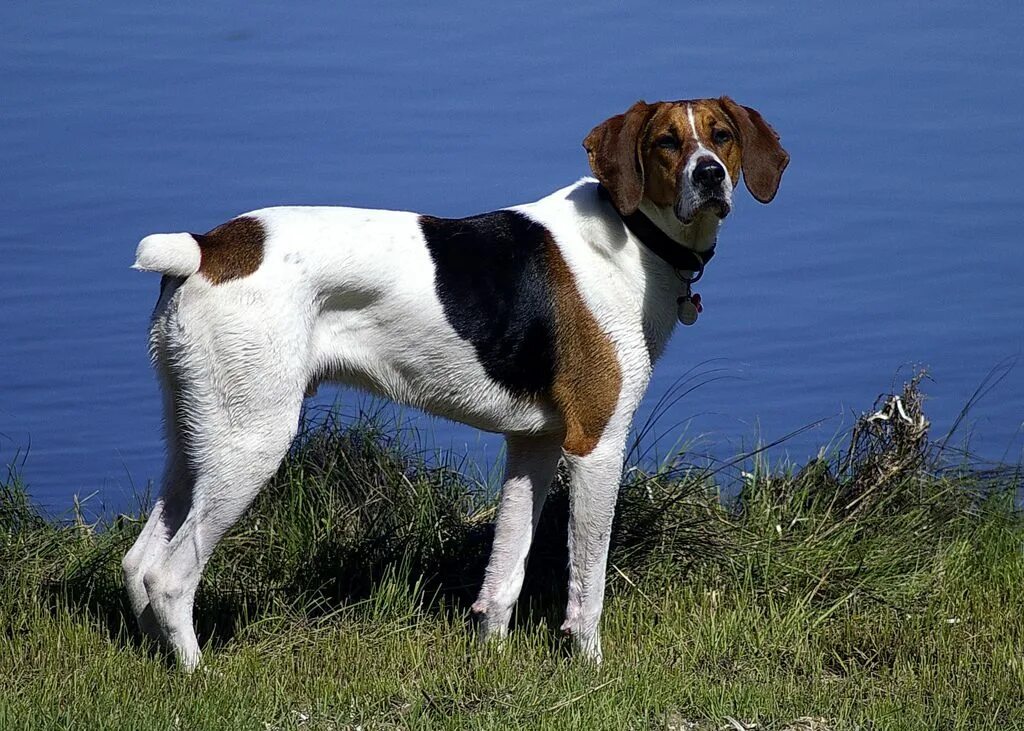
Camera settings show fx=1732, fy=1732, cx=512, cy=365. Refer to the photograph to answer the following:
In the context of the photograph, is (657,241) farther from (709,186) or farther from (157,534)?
(157,534)

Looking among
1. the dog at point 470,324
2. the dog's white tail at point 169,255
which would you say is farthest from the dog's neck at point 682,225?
the dog's white tail at point 169,255

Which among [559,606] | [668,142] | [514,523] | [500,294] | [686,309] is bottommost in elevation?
[559,606]

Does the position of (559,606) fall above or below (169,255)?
below

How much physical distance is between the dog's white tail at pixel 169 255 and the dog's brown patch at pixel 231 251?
1.9 inches

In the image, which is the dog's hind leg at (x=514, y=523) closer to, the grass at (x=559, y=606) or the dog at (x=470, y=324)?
the dog at (x=470, y=324)

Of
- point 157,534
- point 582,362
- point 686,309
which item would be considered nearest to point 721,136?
point 686,309

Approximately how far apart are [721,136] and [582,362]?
97 cm

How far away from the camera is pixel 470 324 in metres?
6.30

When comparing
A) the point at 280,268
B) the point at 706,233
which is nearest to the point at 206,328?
the point at 280,268

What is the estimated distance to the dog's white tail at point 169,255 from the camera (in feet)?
19.2

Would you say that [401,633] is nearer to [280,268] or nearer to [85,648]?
[85,648]

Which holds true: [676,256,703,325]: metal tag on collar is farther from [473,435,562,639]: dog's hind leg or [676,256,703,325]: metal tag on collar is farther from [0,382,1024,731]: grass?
[0,382,1024,731]: grass

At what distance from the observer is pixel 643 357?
6441 mm

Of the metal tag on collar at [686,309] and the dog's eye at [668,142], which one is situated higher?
the dog's eye at [668,142]
